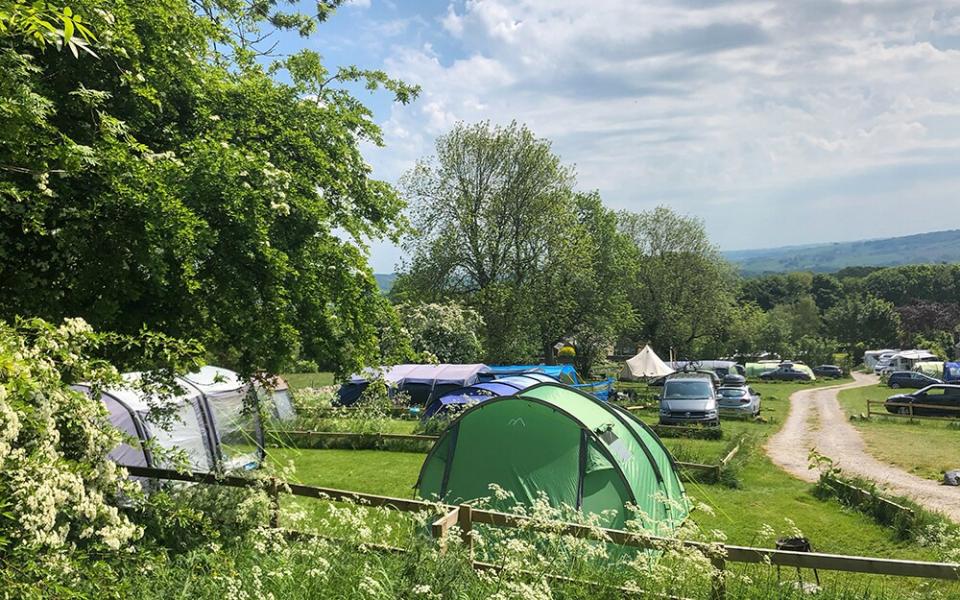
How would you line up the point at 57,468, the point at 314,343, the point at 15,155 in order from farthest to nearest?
the point at 314,343 < the point at 15,155 < the point at 57,468

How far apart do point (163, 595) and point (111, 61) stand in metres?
4.98

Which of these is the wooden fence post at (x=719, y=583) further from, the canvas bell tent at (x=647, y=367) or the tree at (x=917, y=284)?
the tree at (x=917, y=284)

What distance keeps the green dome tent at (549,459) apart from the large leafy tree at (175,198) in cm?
195

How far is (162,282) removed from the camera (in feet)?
19.0

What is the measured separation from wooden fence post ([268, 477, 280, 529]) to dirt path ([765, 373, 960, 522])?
978 cm

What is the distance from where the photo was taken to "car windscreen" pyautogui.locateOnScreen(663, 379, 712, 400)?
21484 millimetres

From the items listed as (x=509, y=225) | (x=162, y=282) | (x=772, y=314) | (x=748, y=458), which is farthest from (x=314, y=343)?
(x=772, y=314)

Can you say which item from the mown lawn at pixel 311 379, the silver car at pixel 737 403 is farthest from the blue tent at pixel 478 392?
→ the mown lawn at pixel 311 379

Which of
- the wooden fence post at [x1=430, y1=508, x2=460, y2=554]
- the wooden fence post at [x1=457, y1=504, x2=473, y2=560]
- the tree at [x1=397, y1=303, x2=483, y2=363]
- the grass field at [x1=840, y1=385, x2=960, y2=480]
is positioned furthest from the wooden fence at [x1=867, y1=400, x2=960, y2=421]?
the wooden fence post at [x1=430, y1=508, x2=460, y2=554]

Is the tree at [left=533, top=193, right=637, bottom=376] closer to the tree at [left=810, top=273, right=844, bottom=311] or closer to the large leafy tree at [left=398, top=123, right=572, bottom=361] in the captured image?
the large leafy tree at [left=398, top=123, right=572, bottom=361]

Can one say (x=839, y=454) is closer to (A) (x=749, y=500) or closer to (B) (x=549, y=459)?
(A) (x=749, y=500)

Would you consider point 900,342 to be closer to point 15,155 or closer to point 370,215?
point 370,215

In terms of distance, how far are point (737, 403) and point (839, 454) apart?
26.4ft

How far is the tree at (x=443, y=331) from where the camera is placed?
29.7 metres
